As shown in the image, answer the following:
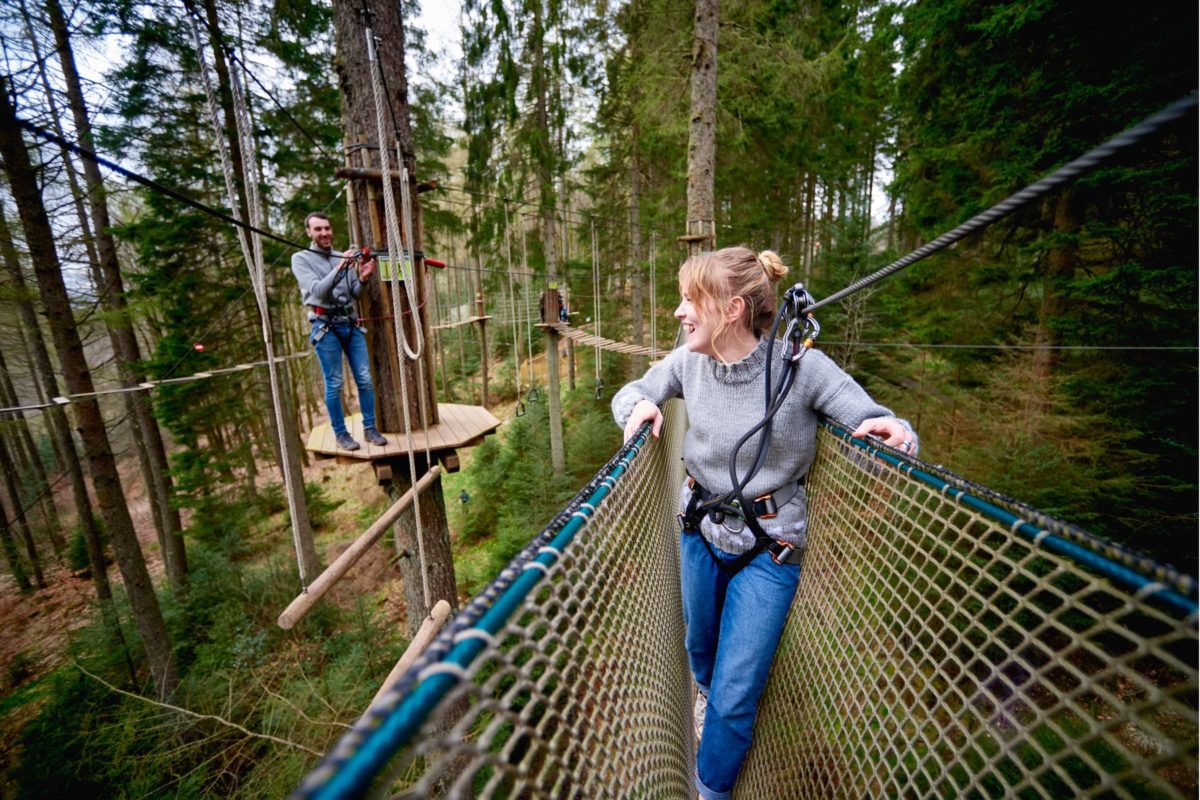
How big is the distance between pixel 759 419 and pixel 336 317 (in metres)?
2.41

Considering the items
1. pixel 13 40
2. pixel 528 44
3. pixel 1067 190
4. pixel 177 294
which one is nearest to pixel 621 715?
pixel 1067 190

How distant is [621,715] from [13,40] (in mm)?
5631

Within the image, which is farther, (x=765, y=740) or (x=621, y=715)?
(x=765, y=740)

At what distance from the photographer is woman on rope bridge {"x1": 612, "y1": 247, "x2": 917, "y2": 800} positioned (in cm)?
126

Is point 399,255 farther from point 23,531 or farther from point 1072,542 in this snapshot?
point 23,531

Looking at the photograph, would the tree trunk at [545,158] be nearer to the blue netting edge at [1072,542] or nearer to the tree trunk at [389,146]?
the tree trunk at [389,146]

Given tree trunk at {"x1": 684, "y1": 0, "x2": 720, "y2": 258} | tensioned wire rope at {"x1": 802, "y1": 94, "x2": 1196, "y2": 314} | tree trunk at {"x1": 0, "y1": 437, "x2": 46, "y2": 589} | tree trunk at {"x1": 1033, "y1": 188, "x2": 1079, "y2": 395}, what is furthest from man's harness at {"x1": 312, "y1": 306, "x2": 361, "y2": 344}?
tree trunk at {"x1": 0, "y1": 437, "x2": 46, "y2": 589}

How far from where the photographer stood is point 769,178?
8.20 meters

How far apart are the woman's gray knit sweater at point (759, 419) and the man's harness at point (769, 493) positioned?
0.02 meters

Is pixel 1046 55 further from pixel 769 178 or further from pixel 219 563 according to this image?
pixel 219 563

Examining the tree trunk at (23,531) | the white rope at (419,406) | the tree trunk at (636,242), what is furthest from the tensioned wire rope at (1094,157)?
the tree trunk at (23,531)

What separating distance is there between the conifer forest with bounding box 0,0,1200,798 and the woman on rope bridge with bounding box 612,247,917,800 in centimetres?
79

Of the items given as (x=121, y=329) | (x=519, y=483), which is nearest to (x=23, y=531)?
(x=121, y=329)

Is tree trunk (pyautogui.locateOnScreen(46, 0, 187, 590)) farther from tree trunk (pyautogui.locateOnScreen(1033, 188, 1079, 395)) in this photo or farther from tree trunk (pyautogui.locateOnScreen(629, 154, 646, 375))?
tree trunk (pyautogui.locateOnScreen(1033, 188, 1079, 395))
